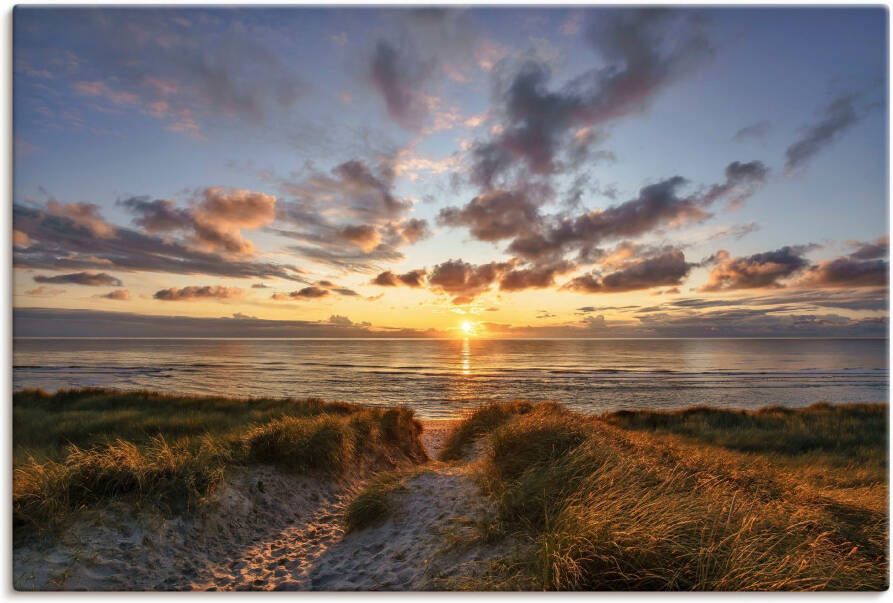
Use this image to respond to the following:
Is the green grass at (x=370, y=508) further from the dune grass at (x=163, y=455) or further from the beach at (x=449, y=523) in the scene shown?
the dune grass at (x=163, y=455)

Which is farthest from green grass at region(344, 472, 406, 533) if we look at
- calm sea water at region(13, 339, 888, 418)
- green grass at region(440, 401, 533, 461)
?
calm sea water at region(13, 339, 888, 418)

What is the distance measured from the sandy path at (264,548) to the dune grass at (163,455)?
35 centimetres

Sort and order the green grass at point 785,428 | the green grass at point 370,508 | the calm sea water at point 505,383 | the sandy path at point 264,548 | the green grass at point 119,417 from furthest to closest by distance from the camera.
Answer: the calm sea water at point 505,383
the green grass at point 785,428
the green grass at point 119,417
the green grass at point 370,508
the sandy path at point 264,548

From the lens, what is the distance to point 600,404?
97.1ft

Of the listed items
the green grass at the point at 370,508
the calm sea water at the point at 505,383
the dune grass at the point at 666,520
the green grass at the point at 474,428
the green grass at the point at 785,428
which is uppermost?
the dune grass at the point at 666,520

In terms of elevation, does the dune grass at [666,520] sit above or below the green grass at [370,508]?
above

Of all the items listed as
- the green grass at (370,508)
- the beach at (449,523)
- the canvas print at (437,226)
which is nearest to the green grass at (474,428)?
the canvas print at (437,226)

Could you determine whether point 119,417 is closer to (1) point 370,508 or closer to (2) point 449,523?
(1) point 370,508

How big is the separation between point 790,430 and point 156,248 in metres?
19.8

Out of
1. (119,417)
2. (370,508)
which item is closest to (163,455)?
(370,508)

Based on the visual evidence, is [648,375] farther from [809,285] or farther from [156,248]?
[156,248]

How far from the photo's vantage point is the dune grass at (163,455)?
4.86 metres

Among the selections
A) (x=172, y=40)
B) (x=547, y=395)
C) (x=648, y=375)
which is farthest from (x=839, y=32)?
(x=648, y=375)

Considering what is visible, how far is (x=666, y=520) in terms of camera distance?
3.87m
